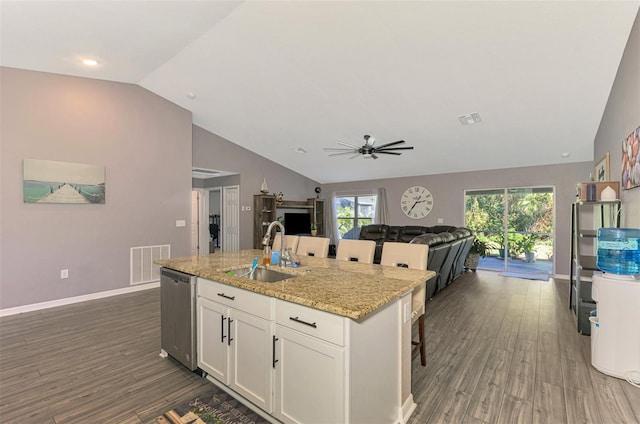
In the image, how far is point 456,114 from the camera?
4672 mm

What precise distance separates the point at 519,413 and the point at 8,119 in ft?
20.1

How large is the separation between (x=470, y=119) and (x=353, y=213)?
511cm

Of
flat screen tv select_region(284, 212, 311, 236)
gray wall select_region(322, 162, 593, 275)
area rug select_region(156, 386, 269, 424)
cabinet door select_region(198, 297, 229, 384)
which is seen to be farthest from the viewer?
flat screen tv select_region(284, 212, 311, 236)

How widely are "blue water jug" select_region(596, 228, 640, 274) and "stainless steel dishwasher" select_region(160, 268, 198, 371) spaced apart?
11.2 feet

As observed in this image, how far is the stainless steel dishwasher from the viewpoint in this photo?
7.93 ft

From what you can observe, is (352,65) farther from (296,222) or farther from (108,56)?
(296,222)

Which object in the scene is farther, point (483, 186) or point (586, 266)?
point (483, 186)

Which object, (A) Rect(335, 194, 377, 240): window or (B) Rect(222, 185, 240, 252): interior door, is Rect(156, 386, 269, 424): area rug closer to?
(B) Rect(222, 185, 240, 252): interior door

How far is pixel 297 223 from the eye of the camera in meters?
8.90

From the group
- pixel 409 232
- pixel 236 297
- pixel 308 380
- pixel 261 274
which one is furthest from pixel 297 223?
pixel 308 380

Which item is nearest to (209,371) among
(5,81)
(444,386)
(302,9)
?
(444,386)

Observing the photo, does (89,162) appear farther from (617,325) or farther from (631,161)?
(631,161)

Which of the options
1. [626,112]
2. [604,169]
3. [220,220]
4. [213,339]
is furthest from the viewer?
[220,220]

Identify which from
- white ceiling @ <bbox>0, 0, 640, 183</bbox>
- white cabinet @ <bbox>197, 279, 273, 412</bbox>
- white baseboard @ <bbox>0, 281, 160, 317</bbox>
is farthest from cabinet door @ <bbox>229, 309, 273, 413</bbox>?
white baseboard @ <bbox>0, 281, 160, 317</bbox>
